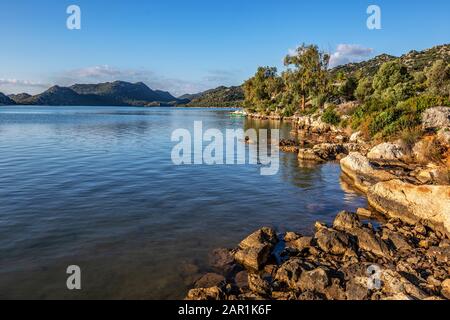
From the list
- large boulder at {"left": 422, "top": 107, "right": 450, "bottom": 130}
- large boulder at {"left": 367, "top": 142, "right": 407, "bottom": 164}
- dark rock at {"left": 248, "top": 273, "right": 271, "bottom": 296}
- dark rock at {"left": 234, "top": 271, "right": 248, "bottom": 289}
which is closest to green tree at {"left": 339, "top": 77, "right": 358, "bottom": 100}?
large boulder at {"left": 422, "top": 107, "right": 450, "bottom": 130}

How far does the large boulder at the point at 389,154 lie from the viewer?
25.3 metres

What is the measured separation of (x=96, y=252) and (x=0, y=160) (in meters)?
20.3

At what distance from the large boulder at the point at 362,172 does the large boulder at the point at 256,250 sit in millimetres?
10005

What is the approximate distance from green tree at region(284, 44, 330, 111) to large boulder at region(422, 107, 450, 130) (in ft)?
181

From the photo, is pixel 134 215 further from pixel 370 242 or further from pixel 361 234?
pixel 370 242

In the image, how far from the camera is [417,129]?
28.5m

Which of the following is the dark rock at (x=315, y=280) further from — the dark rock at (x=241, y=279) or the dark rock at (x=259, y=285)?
the dark rock at (x=241, y=279)

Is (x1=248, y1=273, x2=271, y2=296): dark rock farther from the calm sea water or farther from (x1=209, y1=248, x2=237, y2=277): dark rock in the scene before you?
the calm sea water

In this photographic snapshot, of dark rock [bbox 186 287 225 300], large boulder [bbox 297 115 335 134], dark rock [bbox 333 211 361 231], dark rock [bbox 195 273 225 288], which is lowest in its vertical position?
dark rock [bbox 195 273 225 288]

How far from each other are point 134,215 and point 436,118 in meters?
27.3

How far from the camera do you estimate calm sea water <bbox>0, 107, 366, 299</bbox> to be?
31.8 ft

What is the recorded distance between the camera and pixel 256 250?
1078 cm

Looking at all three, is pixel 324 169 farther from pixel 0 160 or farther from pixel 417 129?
pixel 0 160
